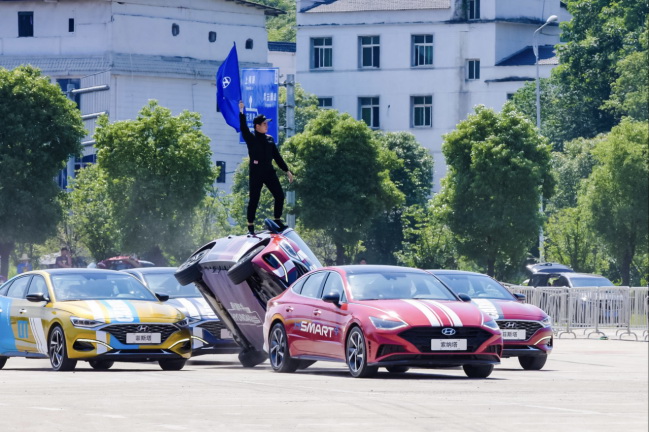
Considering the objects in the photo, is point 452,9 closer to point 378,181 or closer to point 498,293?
point 378,181

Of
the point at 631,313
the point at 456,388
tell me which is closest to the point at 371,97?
the point at 631,313

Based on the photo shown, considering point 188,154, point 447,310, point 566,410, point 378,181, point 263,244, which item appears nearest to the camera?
point 566,410

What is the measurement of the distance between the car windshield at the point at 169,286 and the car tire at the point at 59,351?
469 cm

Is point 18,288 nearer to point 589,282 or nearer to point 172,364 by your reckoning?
point 172,364

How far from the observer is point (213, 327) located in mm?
25625

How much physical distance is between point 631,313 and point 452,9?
68.0 m

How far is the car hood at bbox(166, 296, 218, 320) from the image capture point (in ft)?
84.8

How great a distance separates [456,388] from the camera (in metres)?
17.8

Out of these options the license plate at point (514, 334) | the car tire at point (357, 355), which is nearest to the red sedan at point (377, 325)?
the car tire at point (357, 355)

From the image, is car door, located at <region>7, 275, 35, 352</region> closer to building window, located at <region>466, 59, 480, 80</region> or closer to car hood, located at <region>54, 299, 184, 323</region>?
car hood, located at <region>54, 299, 184, 323</region>

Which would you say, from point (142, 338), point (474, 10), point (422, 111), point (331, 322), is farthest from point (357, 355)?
point (422, 111)

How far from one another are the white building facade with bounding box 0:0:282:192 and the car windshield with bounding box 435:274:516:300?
65.6 meters

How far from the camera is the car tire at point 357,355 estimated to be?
1961 cm

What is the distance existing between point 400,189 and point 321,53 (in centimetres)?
1887
